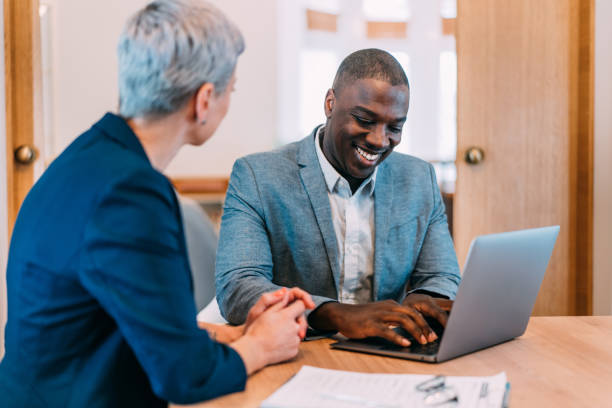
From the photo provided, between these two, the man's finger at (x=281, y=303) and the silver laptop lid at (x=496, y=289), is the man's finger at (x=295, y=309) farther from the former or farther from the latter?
the silver laptop lid at (x=496, y=289)

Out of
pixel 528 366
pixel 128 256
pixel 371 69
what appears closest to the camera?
pixel 128 256

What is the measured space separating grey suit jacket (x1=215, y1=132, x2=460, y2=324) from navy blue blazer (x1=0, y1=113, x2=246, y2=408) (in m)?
0.60

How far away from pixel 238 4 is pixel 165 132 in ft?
12.1

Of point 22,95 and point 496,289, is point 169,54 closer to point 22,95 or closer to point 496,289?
point 496,289

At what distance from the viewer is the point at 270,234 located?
151 centimetres

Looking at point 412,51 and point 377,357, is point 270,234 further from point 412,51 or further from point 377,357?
point 412,51

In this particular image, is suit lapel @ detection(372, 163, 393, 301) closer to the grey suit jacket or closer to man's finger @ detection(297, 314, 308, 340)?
the grey suit jacket

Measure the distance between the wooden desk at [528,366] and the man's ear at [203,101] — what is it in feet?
1.34

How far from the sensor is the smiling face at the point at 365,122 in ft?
4.80

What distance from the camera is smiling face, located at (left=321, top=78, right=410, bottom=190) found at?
57.6 inches

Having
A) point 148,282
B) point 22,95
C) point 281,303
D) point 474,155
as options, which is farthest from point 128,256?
point 474,155

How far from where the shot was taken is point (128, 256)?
0.73 m

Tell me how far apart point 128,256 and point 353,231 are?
0.89 meters

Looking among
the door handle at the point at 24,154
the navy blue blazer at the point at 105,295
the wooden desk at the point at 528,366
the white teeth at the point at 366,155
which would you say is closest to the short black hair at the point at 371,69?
the white teeth at the point at 366,155
